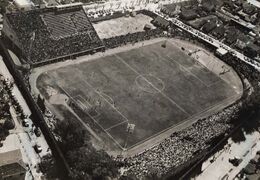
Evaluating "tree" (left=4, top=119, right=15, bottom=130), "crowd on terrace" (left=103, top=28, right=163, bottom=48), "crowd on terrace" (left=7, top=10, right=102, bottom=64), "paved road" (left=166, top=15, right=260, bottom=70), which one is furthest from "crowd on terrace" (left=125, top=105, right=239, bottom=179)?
"crowd on terrace" (left=7, top=10, right=102, bottom=64)

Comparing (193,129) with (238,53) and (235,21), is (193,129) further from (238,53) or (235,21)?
(235,21)

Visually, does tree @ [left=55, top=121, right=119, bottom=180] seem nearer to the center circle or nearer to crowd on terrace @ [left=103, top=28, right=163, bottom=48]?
the center circle

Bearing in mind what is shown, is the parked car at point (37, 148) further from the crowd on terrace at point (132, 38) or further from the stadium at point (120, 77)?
the crowd on terrace at point (132, 38)

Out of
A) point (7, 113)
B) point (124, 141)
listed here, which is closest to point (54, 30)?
point (7, 113)

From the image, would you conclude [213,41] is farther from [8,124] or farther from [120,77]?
[8,124]

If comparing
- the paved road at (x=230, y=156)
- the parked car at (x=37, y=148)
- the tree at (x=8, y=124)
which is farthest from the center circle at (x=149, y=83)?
the tree at (x=8, y=124)

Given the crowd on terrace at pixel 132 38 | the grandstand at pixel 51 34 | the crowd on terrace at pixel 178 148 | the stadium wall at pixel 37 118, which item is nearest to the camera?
the stadium wall at pixel 37 118
